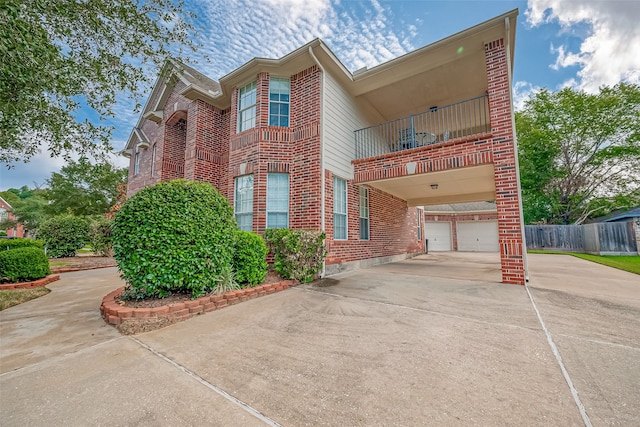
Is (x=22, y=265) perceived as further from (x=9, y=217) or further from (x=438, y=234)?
(x=9, y=217)

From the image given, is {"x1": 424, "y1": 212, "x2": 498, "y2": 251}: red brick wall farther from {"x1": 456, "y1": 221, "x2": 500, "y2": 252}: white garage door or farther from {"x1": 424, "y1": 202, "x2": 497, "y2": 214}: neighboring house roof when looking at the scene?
{"x1": 424, "y1": 202, "x2": 497, "y2": 214}: neighboring house roof

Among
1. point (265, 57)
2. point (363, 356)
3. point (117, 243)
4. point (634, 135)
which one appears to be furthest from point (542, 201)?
point (117, 243)

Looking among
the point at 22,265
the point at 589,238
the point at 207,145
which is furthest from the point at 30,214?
the point at 589,238

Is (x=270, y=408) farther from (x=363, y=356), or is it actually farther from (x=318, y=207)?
(x=318, y=207)

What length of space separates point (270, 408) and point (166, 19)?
6284 mm

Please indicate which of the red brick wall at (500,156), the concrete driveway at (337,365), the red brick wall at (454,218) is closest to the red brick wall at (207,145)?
the concrete driveway at (337,365)

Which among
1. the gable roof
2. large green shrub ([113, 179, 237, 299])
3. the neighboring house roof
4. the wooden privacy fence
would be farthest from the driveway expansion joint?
the wooden privacy fence

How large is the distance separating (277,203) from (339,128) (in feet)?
9.58

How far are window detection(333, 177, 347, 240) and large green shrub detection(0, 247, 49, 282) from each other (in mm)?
7435

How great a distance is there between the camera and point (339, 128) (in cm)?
757

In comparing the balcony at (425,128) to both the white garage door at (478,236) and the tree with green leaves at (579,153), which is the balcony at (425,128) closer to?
the white garage door at (478,236)

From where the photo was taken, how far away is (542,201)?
20500 mm

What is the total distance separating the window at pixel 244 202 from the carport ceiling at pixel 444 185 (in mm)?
3704

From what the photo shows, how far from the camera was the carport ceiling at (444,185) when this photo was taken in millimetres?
7068
